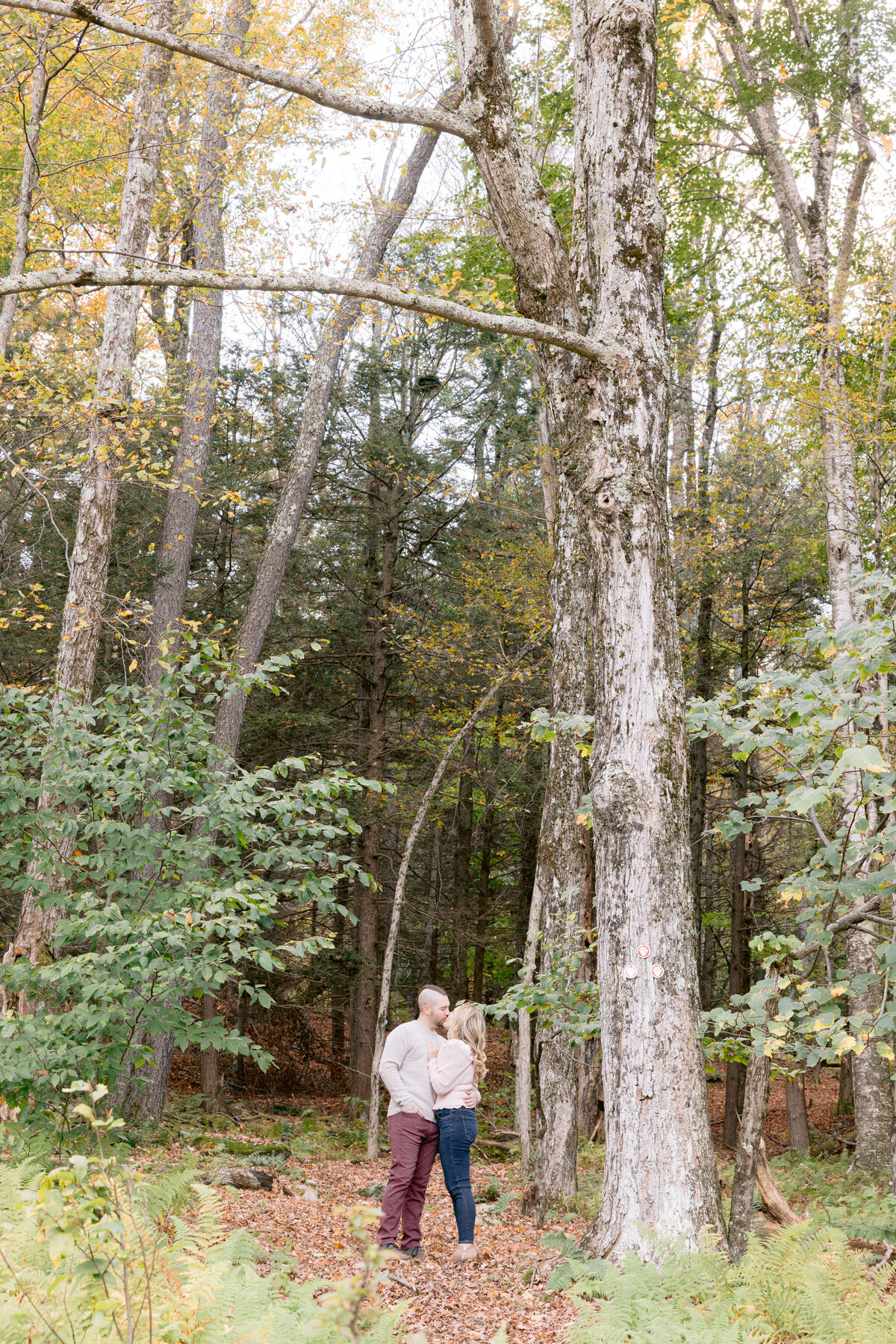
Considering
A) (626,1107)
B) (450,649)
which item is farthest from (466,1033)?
(450,649)

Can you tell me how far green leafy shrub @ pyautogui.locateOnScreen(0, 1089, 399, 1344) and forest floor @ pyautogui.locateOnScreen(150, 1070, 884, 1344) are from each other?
0.79ft

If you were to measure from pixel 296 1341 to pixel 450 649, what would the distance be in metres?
12.3

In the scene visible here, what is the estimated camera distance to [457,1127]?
18.7 ft

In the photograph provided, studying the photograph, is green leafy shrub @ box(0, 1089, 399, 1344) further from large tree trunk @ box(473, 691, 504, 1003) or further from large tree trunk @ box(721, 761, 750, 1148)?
large tree trunk @ box(721, 761, 750, 1148)

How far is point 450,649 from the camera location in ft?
49.1

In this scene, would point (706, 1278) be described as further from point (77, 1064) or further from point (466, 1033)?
point (77, 1064)

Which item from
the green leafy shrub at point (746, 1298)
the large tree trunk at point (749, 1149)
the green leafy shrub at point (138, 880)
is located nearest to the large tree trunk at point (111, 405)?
the green leafy shrub at point (138, 880)

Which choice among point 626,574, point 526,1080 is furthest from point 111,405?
point 526,1080

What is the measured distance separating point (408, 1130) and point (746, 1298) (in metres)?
2.38

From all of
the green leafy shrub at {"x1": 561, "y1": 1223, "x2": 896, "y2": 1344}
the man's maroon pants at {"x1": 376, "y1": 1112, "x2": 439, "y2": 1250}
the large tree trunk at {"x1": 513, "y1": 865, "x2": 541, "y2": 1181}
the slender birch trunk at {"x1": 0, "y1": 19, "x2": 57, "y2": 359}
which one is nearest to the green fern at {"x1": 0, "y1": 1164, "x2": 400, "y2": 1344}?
the green leafy shrub at {"x1": 561, "y1": 1223, "x2": 896, "y2": 1344}

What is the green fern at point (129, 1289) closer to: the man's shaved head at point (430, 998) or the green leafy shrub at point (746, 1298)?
the green leafy shrub at point (746, 1298)

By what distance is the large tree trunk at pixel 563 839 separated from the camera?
23.8 feet

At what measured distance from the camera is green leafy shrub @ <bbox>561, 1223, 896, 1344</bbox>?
3350 mm

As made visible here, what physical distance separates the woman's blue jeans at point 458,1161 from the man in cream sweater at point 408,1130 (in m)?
0.09
